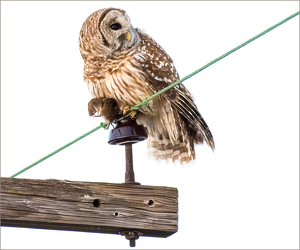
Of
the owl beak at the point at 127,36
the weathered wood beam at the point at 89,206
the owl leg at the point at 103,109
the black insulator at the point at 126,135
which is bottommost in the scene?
the weathered wood beam at the point at 89,206

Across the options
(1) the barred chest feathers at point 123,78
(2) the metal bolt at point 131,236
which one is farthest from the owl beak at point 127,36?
(2) the metal bolt at point 131,236

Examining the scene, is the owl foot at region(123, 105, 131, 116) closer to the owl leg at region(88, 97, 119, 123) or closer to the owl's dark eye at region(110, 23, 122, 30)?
the owl leg at region(88, 97, 119, 123)

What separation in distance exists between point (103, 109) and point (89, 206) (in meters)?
0.84

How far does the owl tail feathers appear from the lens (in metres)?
3.71

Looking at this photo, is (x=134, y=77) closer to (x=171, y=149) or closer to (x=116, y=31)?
(x=116, y=31)

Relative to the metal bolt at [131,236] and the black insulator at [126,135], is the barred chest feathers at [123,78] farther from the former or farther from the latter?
the metal bolt at [131,236]

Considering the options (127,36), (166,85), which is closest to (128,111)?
(166,85)

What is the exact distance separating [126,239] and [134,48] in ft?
4.81

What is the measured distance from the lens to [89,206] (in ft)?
8.09

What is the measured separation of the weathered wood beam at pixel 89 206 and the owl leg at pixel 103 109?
0.67 m

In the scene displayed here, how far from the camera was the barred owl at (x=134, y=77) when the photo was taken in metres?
3.37

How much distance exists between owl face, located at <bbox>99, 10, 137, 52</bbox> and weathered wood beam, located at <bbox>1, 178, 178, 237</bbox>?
119 cm

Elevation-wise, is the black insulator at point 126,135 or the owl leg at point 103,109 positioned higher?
the owl leg at point 103,109

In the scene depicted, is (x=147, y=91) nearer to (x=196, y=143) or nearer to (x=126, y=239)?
(x=196, y=143)
